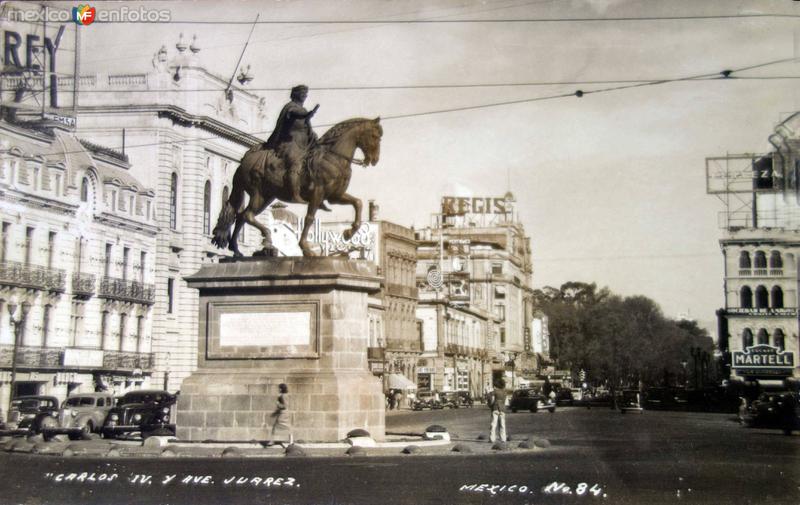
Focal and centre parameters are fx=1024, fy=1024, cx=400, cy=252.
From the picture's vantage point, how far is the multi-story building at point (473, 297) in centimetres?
8956

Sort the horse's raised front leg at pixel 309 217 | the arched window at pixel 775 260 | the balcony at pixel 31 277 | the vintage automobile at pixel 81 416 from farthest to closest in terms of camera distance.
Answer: the arched window at pixel 775 260
the balcony at pixel 31 277
the vintage automobile at pixel 81 416
the horse's raised front leg at pixel 309 217

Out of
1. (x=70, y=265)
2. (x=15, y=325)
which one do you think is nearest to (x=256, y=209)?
(x=15, y=325)

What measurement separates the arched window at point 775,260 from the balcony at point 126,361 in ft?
128

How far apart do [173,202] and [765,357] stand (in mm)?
37583

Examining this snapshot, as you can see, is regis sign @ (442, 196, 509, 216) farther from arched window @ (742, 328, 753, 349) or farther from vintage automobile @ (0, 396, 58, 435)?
vintage automobile @ (0, 396, 58, 435)

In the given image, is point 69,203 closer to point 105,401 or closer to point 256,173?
point 105,401

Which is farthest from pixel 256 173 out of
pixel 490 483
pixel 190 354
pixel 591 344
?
pixel 591 344

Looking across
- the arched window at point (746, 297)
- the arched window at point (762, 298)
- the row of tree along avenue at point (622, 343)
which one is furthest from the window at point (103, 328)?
the arched window at point (746, 297)

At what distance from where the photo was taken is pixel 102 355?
41594mm

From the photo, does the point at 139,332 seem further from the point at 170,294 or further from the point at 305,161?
the point at 305,161

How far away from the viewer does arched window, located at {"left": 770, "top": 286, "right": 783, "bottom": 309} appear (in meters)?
69.0

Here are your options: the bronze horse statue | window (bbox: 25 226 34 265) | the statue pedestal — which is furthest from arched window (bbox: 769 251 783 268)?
the statue pedestal

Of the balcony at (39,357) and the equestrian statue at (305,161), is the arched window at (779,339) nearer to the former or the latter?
the balcony at (39,357)

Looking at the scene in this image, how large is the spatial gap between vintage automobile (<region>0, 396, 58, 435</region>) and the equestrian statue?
1127 cm
